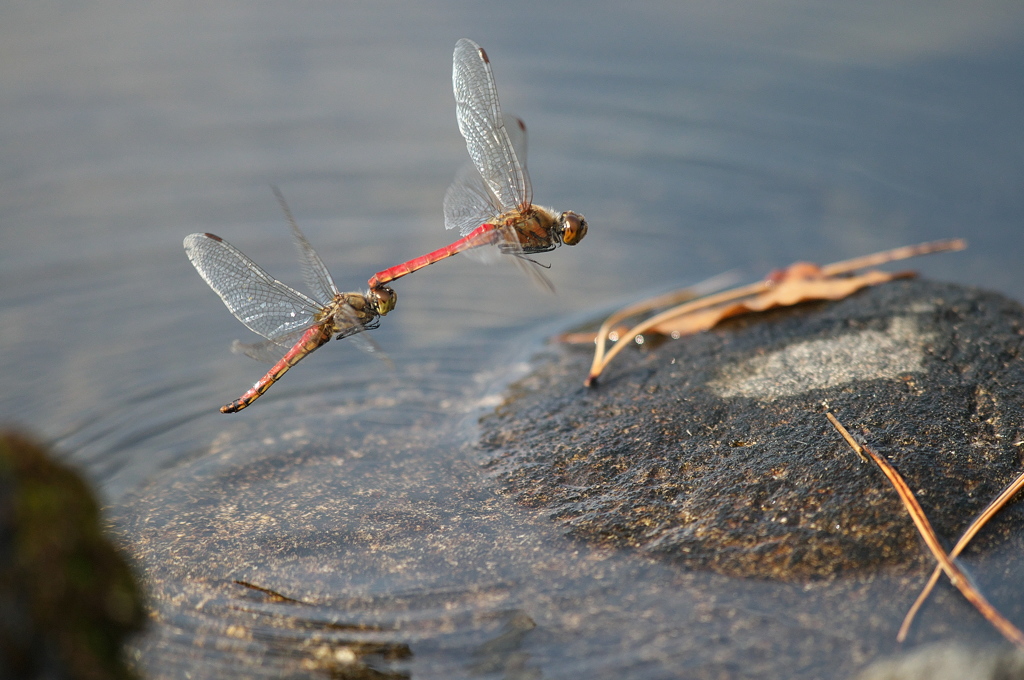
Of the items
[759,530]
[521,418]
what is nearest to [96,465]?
[521,418]

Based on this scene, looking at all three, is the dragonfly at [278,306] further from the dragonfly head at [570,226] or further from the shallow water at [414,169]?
the dragonfly head at [570,226]

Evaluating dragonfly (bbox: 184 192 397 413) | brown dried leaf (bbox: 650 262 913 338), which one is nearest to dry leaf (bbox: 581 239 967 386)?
brown dried leaf (bbox: 650 262 913 338)

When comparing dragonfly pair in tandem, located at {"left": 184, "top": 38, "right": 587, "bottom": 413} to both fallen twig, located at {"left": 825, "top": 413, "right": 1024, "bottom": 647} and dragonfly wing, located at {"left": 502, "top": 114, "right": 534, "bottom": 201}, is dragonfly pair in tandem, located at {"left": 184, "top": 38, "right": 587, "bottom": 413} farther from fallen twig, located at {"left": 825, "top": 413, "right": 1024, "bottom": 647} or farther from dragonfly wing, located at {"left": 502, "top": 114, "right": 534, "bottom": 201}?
fallen twig, located at {"left": 825, "top": 413, "right": 1024, "bottom": 647}

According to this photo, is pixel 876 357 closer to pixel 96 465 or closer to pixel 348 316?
pixel 348 316

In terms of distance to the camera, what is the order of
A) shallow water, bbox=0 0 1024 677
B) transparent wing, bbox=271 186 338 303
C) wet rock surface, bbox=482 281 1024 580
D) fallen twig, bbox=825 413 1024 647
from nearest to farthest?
fallen twig, bbox=825 413 1024 647 → wet rock surface, bbox=482 281 1024 580 → transparent wing, bbox=271 186 338 303 → shallow water, bbox=0 0 1024 677

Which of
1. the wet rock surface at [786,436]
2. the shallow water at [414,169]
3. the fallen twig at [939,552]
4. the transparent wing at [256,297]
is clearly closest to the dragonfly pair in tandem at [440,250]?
the transparent wing at [256,297]
